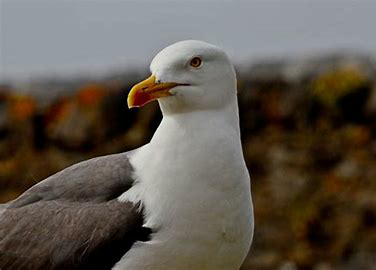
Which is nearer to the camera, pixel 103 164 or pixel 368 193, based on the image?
pixel 103 164

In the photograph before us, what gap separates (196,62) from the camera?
5.41m

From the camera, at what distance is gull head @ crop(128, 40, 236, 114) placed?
17.4 feet

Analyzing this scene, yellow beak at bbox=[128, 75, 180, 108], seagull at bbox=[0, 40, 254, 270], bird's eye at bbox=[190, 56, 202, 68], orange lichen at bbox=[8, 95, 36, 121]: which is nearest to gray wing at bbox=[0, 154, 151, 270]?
seagull at bbox=[0, 40, 254, 270]

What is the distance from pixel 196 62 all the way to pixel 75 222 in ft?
2.90

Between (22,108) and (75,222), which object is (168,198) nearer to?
(75,222)

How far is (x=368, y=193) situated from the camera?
8.39 meters

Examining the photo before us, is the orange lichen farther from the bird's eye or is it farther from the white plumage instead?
the bird's eye

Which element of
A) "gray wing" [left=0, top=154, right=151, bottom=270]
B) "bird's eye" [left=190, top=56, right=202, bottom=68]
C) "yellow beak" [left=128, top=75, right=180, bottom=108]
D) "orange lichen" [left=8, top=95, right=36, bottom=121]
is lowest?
"orange lichen" [left=8, top=95, right=36, bottom=121]

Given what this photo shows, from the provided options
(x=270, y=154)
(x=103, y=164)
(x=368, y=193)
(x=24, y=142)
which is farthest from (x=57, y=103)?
(x=103, y=164)

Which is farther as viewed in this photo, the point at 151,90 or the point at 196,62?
the point at 196,62

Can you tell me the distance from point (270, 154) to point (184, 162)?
3.02m

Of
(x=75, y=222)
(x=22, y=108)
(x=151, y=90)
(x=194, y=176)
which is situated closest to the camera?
(x=151, y=90)

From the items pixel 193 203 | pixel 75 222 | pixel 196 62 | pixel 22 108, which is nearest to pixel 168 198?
pixel 193 203

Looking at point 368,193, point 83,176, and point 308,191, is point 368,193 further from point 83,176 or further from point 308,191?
point 83,176
